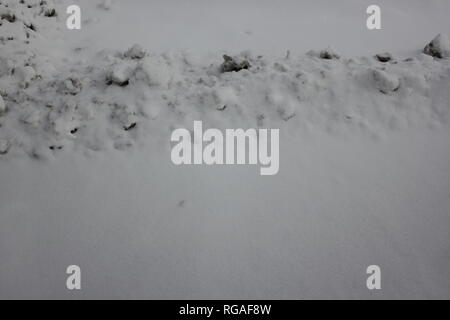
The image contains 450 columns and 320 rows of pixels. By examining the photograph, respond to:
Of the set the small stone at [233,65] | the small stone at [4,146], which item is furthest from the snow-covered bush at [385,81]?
the small stone at [4,146]

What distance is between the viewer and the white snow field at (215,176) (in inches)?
88.6

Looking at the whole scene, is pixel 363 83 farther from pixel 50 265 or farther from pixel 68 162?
pixel 50 265

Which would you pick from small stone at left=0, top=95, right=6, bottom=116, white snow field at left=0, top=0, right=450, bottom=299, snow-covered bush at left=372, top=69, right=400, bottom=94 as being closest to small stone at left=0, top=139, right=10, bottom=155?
white snow field at left=0, top=0, right=450, bottom=299

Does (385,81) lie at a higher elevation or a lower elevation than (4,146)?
higher

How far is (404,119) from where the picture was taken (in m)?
3.14

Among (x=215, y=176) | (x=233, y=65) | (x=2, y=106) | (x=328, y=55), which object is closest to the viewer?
(x=215, y=176)

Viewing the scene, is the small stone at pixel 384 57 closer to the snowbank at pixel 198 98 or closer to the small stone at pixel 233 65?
the snowbank at pixel 198 98

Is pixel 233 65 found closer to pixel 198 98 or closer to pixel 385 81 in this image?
pixel 198 98

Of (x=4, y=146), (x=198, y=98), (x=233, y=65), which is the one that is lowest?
(x=4, y=146)

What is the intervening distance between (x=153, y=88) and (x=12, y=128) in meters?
1.32

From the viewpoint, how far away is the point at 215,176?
2820 millimetres

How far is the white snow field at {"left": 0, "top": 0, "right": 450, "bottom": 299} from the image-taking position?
88.6 inches

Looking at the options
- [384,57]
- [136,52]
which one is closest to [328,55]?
[384,57]
